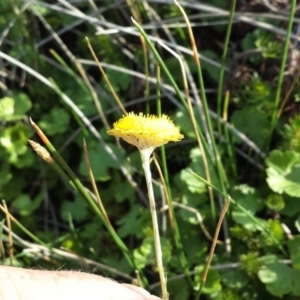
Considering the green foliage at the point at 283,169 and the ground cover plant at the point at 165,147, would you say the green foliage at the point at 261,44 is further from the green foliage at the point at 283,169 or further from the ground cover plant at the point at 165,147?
the green foliage at the point at 283,169

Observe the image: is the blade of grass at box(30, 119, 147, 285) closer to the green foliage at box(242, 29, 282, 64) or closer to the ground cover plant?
the ground cover plant

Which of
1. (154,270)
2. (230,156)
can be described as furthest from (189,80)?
(154,270)

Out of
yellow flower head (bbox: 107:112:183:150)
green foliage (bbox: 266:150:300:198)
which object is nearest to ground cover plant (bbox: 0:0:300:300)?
green foliage (bbox: 266:150:300:198)

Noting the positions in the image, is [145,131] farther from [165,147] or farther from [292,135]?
[165,147]

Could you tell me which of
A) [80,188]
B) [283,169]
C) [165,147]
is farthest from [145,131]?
[165,147]

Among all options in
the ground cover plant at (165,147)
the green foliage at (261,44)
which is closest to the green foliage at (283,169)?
the ground cover plant at (165,147)

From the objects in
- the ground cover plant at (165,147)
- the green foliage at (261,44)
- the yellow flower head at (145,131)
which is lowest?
the ground cover plant at (165,147)

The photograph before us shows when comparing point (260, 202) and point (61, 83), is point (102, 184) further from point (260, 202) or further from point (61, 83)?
point (260, 202)

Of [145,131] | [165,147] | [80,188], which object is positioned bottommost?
[165,147]
